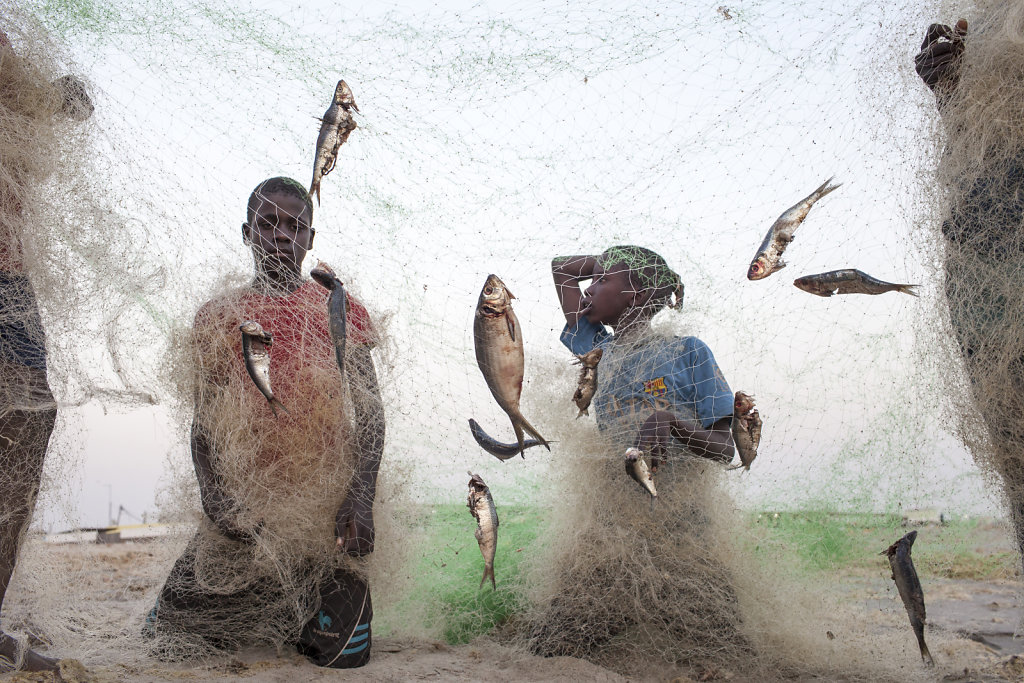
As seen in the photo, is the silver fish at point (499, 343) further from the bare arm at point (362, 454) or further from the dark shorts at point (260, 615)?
the dark shorts at point (260, 615)

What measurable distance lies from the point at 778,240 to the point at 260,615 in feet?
10.4

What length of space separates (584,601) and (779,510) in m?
1.27

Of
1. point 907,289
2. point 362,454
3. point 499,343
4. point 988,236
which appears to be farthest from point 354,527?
point 988,236

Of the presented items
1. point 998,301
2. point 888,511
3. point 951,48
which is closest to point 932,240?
point 998,301

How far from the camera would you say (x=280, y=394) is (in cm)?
373

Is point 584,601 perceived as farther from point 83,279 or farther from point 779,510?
point 83,279

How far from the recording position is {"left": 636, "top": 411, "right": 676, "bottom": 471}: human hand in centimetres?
377

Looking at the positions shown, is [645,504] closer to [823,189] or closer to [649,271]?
[649,271]

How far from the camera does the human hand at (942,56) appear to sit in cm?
352

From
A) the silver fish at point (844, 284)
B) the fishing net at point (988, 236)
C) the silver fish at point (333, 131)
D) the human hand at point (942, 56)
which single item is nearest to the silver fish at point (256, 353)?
the silver fish at point (333, 131)

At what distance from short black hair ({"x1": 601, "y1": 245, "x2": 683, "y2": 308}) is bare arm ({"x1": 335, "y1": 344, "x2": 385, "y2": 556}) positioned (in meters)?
1.39

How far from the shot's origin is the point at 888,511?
160 inches

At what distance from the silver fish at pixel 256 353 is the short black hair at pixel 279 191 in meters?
0.89

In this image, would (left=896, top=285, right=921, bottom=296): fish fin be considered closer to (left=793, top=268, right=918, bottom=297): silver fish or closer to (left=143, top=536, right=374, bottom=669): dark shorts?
(left=793, top=268, right=918, bottom=297): silver fish
